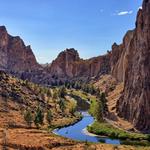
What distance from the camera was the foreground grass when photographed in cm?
12138

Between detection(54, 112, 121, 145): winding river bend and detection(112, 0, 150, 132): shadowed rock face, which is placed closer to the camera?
detection(54, 112, 121, 145): winding river bend

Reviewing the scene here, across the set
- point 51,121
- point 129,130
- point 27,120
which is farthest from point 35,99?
point 129,130

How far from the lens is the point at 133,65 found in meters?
178

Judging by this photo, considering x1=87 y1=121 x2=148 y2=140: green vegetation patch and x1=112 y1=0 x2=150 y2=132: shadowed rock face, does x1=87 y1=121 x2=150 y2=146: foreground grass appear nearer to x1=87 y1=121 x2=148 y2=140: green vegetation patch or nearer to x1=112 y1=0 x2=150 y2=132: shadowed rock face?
x1=87 y1=121 x2=148 y2=140: green vegetation patch

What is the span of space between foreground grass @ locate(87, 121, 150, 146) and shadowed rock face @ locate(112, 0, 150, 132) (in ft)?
35.1

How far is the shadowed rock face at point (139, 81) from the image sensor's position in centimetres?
14538

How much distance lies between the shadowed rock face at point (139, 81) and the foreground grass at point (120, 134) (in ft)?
35.1

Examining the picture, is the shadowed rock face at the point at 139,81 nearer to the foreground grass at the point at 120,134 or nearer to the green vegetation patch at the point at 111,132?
the green vegetation patch at the point at 111,132

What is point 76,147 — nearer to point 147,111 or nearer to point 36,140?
point 36,140

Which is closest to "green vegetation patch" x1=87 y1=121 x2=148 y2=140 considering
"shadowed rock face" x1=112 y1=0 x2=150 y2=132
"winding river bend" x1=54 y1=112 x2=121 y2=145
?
"winding river bend" x1=54 y1=112 x2=121 y2=145

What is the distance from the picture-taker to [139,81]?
15925cm

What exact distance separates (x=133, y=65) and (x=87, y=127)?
4406 centimetres

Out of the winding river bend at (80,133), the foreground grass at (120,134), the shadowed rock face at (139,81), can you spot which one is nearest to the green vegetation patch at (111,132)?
the foreground grass at (120,134)

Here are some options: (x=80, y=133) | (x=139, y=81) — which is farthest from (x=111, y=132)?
(x=139, y=81)
